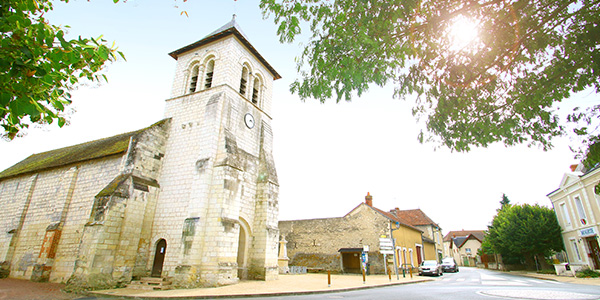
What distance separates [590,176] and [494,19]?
68.6 ft

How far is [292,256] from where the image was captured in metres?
23.1

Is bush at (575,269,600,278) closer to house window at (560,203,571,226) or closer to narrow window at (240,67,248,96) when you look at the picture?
house window at (560,203,571,226)

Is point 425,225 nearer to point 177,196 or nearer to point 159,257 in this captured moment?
point 177,196

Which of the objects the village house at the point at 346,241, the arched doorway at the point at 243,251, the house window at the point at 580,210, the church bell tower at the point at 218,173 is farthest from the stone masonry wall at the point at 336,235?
the house window at the point at 580,210

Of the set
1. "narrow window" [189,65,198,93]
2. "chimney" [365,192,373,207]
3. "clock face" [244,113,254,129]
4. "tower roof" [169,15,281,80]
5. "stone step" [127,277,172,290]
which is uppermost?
"tower roof" [169,15,281,80]

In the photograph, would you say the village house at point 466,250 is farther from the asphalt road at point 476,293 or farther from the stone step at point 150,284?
the stone step at point 150,284

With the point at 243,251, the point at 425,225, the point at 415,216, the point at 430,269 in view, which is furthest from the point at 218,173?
the point at 415,216

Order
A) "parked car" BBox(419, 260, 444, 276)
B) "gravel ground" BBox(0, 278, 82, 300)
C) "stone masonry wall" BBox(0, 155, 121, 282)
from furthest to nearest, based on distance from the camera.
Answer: "parked car" BBox(419, 260, 444, 276), "stone masonry wall" BBox(0, 155, 121, 282), "gravel ground" BBox(0, 278, 82, 300)

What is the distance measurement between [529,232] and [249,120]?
80.5 ft

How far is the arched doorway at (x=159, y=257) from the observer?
1207cm

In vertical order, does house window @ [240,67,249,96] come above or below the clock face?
above

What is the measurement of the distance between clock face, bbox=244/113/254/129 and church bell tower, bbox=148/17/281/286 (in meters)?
0.08

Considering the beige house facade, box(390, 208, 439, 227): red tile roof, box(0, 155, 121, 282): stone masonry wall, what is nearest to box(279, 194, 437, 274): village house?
the beige house facade

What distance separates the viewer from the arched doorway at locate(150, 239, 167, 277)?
1207 cm
